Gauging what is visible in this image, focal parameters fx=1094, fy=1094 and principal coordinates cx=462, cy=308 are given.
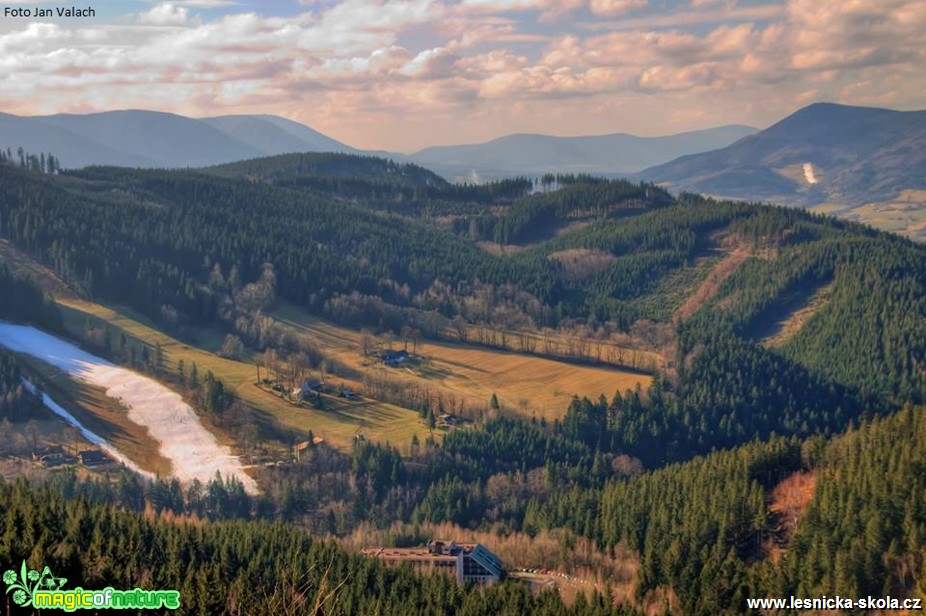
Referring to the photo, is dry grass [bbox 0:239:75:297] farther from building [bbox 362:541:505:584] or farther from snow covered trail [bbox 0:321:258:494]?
building [bbox 362:541:505:584]

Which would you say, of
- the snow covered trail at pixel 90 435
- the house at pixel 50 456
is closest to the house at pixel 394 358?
the snow covered trail at pixel 90 435

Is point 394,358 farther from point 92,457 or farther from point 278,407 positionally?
point 92,457

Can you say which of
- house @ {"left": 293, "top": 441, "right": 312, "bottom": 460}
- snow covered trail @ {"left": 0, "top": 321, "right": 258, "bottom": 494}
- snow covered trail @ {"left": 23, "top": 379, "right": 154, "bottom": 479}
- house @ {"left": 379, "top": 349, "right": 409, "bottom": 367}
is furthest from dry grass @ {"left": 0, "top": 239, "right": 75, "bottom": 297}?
house @ {"left": 293, "top": 441, "right": 312, "bottom": 460}

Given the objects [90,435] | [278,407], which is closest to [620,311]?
[278,407]

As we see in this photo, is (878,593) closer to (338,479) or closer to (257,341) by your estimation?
(338,479)

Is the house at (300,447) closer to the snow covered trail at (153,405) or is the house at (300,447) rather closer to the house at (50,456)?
the snow covered trail at (153,405)
